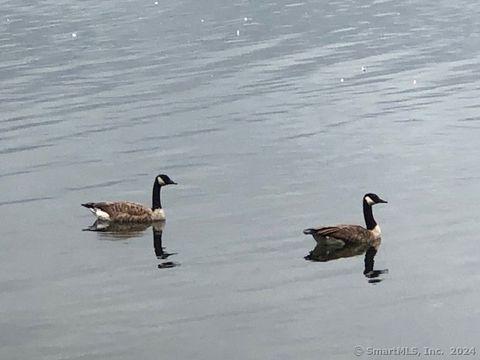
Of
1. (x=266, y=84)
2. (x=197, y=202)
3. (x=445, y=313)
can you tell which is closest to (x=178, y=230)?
(x=197, y=202)

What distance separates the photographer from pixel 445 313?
2092cm

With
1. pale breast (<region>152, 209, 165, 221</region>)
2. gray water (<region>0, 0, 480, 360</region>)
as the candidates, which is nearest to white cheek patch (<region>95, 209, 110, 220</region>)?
gray water (<region>0, 0, 480, 360</region>)

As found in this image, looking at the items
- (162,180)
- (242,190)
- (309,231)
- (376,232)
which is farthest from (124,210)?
(376,232)

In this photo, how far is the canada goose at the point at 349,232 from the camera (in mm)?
25656

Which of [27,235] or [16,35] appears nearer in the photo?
[27,235]

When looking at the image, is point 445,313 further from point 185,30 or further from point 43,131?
point 185,30

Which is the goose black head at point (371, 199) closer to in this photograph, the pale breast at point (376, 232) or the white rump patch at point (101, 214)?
the pale breast at point (376, 232)

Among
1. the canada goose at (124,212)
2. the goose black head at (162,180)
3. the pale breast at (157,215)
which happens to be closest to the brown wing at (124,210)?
the canada goose at (124,212)

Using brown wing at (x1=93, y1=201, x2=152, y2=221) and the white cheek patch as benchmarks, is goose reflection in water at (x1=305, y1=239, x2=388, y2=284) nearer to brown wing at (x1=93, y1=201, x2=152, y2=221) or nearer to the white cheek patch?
brown wing at (x1=93, y1=201, x2=152, y2=221)

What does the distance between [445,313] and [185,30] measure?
55832mm

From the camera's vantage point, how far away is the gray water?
20734mm

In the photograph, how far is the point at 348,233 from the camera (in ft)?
85.4

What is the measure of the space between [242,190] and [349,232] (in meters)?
6.02

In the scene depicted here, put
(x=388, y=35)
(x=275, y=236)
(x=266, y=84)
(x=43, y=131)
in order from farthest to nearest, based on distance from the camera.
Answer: (x=388, y=35), (x=266, y=84), (x=43, y=131), (x=275, y=236)
